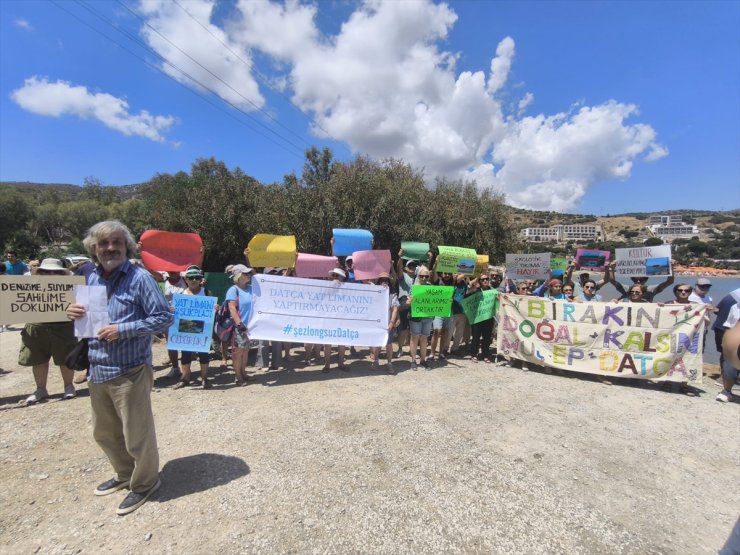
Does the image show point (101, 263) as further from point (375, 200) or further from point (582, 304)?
point (375, 200)

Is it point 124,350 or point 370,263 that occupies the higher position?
point 370,263

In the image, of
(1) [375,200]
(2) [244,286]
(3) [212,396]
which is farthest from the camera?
(1) [375,200]

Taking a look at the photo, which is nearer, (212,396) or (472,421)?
(472,421)

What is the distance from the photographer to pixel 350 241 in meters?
7.87

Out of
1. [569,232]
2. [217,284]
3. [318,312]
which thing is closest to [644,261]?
[318,312]

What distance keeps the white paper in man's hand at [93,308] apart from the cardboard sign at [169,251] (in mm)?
3911

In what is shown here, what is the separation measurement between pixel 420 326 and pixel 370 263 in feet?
5.30

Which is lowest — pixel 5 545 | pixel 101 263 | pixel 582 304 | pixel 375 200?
pixel 5 545

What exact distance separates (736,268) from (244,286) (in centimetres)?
5946

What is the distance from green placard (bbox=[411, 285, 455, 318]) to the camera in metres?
6.76

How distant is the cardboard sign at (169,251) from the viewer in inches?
260

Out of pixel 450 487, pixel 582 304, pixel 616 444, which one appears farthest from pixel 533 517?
pixel 582 304

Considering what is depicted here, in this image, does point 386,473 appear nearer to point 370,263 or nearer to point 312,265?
point 370,263

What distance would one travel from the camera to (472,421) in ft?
15.7
